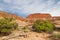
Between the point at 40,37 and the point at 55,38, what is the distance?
212 cm

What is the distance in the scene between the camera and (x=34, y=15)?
81.1 m

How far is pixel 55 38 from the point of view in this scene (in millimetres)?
17438

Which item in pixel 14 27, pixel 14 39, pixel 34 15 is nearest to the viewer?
pixel 14 39

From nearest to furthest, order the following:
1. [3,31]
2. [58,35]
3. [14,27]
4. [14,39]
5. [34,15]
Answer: [58,35] < [14,39] < [3,31] < [14,27] < [34,15]

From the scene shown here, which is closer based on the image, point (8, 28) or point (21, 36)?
point (21, 36)

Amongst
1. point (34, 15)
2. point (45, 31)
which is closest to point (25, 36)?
point (45, 31)

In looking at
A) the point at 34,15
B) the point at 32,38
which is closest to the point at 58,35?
the point at 32,38

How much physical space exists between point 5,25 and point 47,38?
6493 mm

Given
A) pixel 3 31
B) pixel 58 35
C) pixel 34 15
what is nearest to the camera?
pixel 58 35

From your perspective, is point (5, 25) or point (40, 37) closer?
point (40, 37)

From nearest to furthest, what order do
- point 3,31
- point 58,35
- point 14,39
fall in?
1. point 58,35
2. point 14,39
3. point 3,31

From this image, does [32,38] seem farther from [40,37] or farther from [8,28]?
[8,28]

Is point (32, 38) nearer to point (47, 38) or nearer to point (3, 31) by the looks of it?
point (47, 38)

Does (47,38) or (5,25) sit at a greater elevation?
(5,25)
